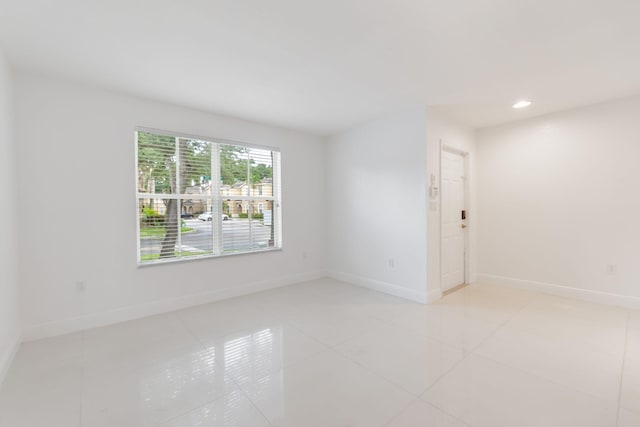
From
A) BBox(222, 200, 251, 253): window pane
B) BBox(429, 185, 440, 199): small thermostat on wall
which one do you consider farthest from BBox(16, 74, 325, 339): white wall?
BBox(429, 185, 440, 199): small thermostat on wall

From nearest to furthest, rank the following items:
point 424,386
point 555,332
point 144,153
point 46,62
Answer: point 424,386 < point 46,62 < point 555,332 < point 144,153

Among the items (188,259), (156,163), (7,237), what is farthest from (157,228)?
(7,237)

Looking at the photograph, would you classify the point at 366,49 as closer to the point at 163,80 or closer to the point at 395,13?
the point at 395,13

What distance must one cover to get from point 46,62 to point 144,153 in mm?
1110

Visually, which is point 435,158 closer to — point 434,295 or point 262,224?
point 434,295

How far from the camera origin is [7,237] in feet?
7.52

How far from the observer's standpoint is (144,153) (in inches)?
130

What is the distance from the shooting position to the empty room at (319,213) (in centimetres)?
185

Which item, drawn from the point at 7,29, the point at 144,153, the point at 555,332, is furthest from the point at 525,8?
the point at 144,153

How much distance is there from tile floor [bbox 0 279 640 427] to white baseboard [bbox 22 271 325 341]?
123 millimetres

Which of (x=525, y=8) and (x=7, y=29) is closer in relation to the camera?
(x=525, y=8)

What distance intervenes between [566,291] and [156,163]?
5639 millimetres

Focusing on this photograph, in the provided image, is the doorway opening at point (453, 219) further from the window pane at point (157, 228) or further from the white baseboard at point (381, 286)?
the window pane at point (157, 228)

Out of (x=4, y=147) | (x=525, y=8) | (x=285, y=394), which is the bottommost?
(x=285, y=394)
